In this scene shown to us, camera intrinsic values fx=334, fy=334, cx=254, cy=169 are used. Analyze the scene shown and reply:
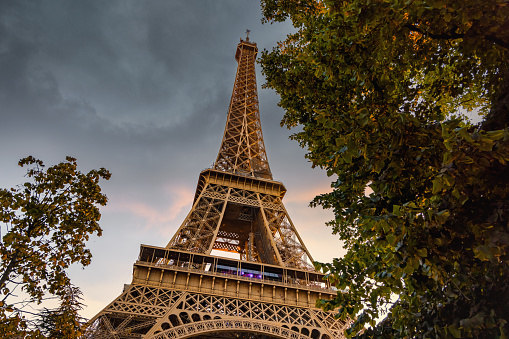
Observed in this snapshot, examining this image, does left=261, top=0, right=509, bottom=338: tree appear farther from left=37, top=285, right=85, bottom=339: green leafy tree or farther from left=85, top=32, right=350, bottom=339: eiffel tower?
left=85, top=32, right=350, bottom=339: eiffel tower

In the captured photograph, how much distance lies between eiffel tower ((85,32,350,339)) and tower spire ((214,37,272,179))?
30 centimetres

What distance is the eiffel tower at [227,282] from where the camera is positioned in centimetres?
1512

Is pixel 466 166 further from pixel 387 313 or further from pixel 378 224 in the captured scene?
pixel 387 313

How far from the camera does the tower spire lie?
28.9 m

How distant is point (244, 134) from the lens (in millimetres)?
32625

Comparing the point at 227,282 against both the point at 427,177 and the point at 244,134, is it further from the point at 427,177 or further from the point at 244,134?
the point at 244,134

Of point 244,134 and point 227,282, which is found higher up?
point 244,134

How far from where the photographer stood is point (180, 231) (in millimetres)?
21609

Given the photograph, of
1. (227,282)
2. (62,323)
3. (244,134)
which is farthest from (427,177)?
(244,134)

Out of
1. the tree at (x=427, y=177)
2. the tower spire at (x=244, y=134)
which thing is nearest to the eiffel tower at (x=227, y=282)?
the tower spire at (x=244, y=134)

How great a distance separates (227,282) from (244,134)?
57.0ft

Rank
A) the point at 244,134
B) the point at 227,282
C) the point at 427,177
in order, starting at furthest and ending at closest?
the point at 244,134 → the point at 227,282 → the point at 427,177

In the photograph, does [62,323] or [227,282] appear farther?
[227,282]

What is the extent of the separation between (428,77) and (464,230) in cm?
400
